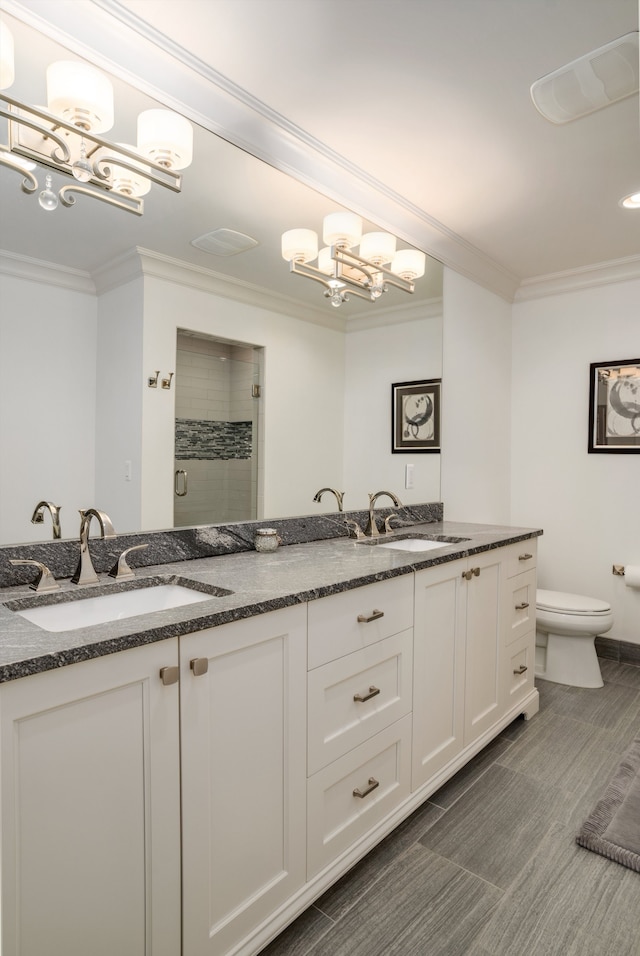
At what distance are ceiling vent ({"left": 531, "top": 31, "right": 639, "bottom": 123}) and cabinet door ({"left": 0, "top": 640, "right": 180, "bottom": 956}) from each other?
2036 mm

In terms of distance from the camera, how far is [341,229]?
7.58 ft

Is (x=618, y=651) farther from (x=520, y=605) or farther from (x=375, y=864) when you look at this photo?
(x=375, y=864)

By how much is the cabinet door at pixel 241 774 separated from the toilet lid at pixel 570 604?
202 centimetres

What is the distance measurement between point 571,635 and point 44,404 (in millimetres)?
2798

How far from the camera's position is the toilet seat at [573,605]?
2.89m

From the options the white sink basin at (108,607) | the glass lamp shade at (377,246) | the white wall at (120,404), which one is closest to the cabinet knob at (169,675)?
the white sink basin at (108,607)

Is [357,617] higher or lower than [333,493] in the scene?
lower

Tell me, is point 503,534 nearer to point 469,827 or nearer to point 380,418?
point 380,418

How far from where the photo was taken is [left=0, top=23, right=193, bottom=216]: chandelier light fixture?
1.36 meters

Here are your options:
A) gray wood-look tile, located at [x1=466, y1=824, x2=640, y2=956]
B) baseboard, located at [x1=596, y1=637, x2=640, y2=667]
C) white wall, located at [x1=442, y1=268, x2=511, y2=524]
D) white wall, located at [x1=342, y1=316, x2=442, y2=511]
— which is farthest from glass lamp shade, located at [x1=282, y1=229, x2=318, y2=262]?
baseboard, located at [x1=596, y1=637, x2=640, y2=667]

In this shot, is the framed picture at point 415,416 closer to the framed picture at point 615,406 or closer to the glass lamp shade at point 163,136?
the framed picture at point 615,406

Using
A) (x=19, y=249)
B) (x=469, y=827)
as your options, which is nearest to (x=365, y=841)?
(x=469, y=827)

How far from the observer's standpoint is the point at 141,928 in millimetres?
1068

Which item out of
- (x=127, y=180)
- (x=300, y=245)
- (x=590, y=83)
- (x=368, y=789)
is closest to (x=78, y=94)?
(x=127, y=180)
